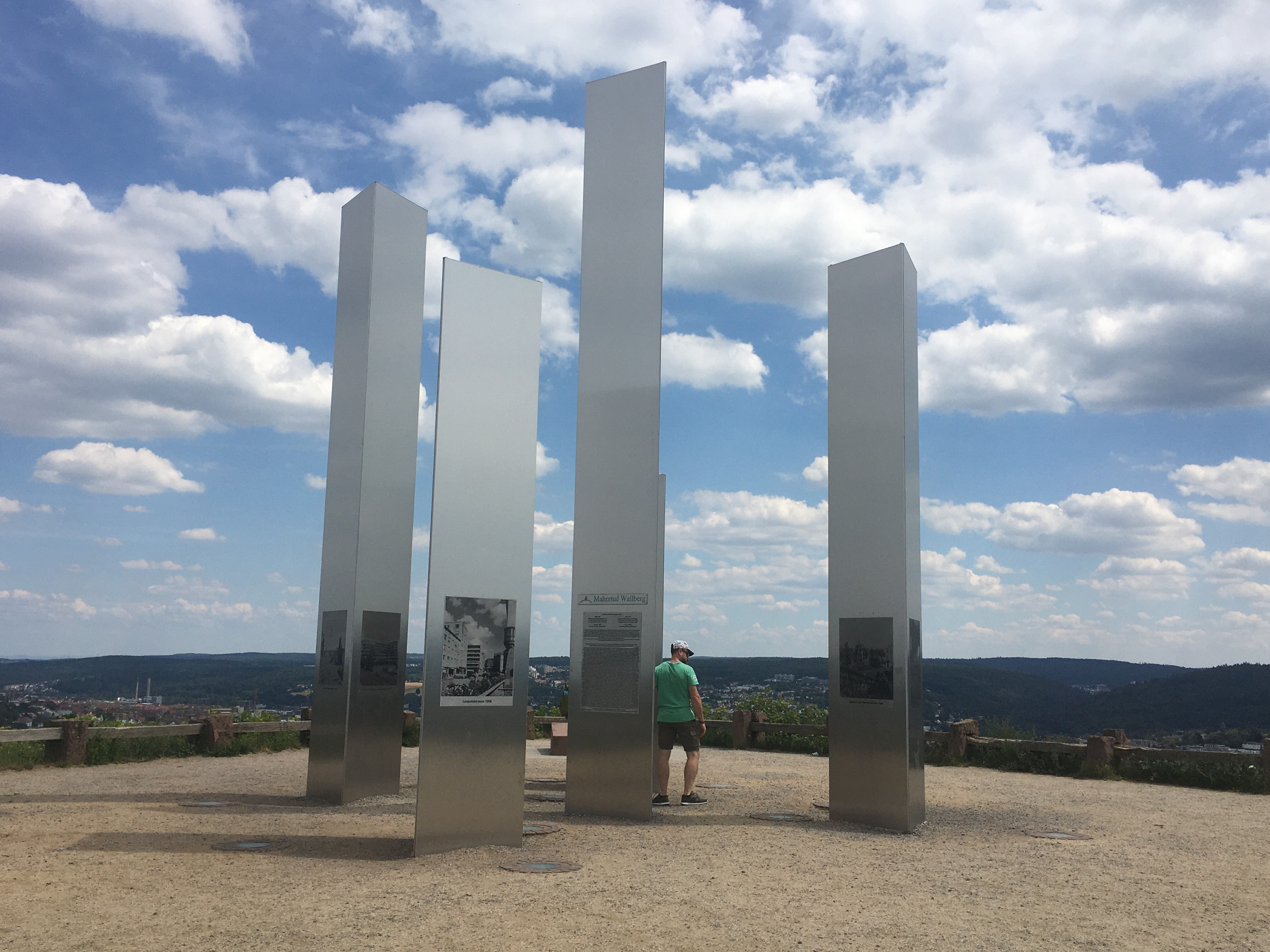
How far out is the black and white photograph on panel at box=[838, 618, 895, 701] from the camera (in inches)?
405

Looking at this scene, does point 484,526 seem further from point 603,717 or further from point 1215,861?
point 1215,861

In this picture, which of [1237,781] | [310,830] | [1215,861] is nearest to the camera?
[1215,861]

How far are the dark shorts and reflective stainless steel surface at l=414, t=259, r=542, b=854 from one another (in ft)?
9.15

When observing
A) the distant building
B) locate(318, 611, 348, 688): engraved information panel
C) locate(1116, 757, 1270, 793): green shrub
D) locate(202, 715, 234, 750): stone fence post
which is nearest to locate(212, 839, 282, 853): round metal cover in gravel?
the distant building

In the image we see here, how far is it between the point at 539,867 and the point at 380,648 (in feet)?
14.8

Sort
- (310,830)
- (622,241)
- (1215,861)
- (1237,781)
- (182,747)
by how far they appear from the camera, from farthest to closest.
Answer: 1. (182,747)
2. (1237,781)
3. (622,241)
4. (310,830)
5. (1215,861)

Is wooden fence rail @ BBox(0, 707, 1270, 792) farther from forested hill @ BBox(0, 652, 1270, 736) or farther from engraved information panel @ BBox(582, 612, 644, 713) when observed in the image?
engraved information panel @ BBox(582, 612, 644, 713)

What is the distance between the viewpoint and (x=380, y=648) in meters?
11.7

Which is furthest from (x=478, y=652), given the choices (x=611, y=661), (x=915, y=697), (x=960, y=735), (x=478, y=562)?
(x=960, y=735)

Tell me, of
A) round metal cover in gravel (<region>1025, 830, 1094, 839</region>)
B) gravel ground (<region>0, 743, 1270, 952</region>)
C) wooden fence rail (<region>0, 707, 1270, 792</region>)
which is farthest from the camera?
wooden fence rail (<region>0, 707, 1270, 792</region>)

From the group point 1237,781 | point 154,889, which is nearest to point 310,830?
point 154,889

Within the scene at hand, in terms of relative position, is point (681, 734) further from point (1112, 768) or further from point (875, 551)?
point (1112, 768)

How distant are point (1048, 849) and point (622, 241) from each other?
752cm

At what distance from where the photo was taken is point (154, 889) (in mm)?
7102
